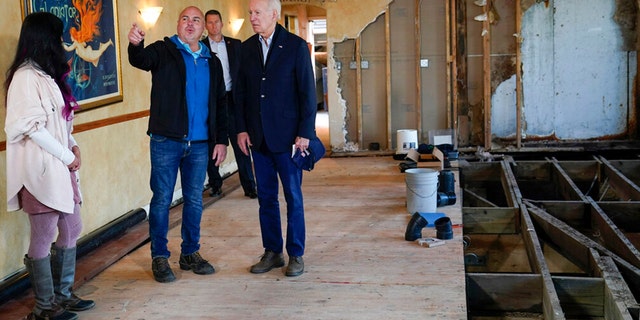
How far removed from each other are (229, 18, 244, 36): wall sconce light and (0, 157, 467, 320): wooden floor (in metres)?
3.11

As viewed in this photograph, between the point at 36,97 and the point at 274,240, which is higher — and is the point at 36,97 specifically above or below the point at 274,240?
above

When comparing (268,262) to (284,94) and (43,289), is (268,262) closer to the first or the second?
(284,94)

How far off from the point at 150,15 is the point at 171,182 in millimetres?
2347

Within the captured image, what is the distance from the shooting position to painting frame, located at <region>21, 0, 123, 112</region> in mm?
4562

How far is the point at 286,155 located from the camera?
4.00 m

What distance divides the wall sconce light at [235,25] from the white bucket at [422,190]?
3485 mm

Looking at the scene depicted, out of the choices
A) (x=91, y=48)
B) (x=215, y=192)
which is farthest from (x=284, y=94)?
(x=215, y=192)

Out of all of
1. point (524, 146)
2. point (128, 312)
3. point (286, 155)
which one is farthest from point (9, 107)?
point (524, 146)

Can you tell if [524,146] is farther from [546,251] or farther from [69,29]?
[69,29]

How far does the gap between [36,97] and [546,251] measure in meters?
4.16

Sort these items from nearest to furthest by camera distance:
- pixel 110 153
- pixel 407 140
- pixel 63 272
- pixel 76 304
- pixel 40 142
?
pixel 40 142, pixel 63 272, pixel 76 304, pixel 110 153, pixel 407 140

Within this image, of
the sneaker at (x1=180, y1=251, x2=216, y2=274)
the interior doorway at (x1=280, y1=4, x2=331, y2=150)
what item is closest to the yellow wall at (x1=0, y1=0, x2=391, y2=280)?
the sneaker at (x1=180, y1=251, x2=216, y2=274)

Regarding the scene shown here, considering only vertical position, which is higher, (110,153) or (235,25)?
(235,25)

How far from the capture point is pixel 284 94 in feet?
13.0
